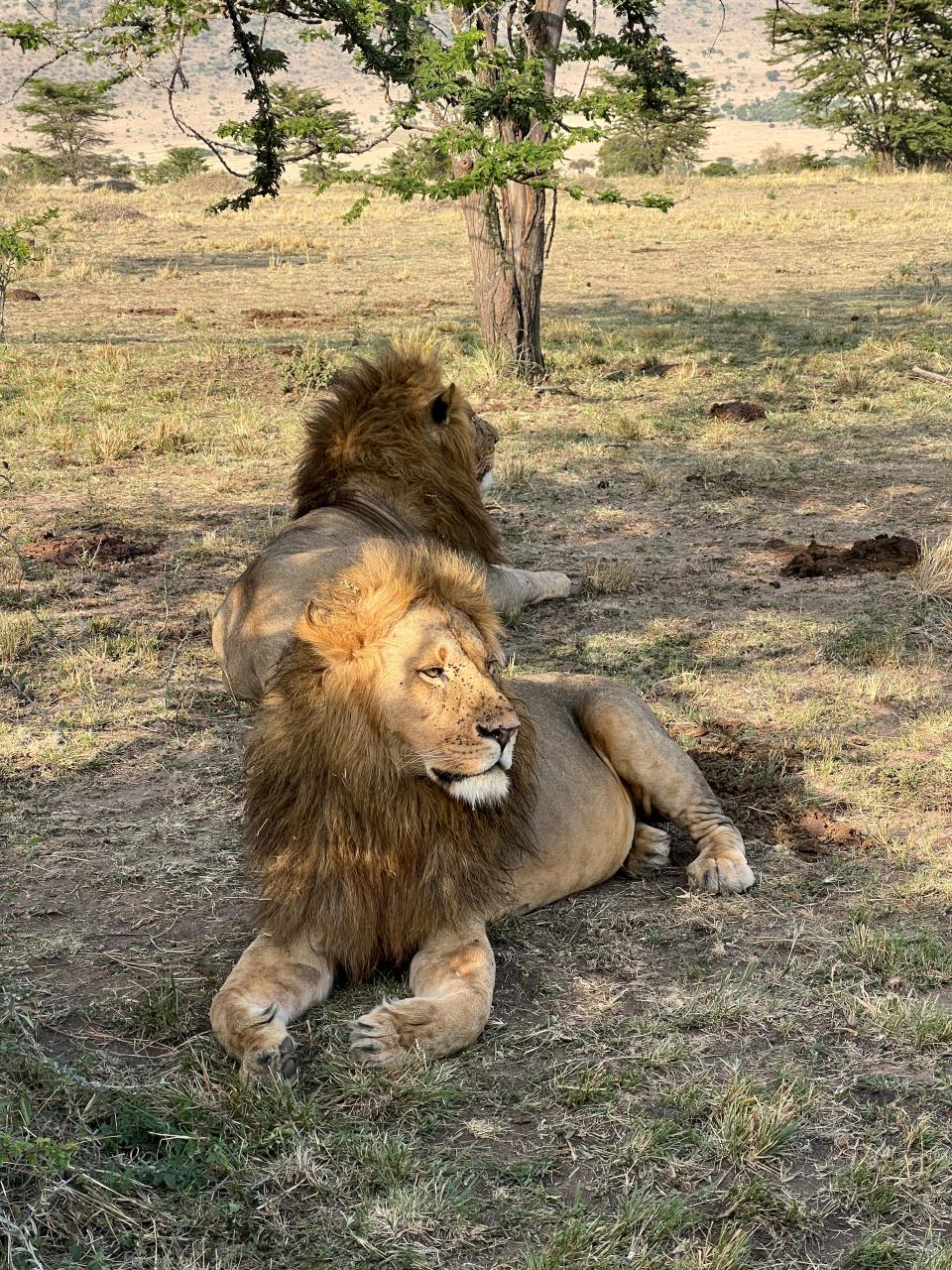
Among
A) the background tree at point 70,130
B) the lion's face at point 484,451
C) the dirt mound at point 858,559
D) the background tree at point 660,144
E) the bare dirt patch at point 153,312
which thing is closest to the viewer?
the lion's face at point 484,451

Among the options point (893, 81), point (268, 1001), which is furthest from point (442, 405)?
point (893, 81)

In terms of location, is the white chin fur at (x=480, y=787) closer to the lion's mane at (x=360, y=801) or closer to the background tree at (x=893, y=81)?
the lion's mane at (x=360, y=801)

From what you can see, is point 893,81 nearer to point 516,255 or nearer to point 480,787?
point 516,255

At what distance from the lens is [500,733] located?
3234mm

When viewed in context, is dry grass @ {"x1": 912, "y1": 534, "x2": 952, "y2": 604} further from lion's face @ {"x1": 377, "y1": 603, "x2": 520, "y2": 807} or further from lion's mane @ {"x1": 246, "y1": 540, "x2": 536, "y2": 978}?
lion's face @ {"x1": 377, "y1": 603, "x2": 520, "y2": 807}

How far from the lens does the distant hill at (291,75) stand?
10893 cm

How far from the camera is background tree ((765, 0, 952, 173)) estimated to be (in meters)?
35.8

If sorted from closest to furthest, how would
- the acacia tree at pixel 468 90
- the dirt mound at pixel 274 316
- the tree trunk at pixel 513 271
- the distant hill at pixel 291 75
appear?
1. the acacia tree at pixel 468 90
2. the tree trunk at pixel 513 271
3. the dirt mound at pixel 274 316
4. the distant hill at pixel 291 75

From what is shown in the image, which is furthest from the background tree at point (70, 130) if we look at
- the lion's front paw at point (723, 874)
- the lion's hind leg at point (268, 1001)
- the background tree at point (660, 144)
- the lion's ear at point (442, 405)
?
the lion's hind leg at point (268, 1001)

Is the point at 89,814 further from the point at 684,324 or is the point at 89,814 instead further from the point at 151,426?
the point at 684,324

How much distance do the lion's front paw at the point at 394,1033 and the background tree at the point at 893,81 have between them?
35673 mm

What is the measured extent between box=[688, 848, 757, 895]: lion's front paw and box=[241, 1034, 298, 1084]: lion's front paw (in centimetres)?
158

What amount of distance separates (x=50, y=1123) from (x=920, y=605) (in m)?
5.22

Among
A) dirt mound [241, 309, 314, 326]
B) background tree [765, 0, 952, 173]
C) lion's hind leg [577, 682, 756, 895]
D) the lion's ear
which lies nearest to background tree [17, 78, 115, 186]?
background tree [765, 0, 952, 173]
